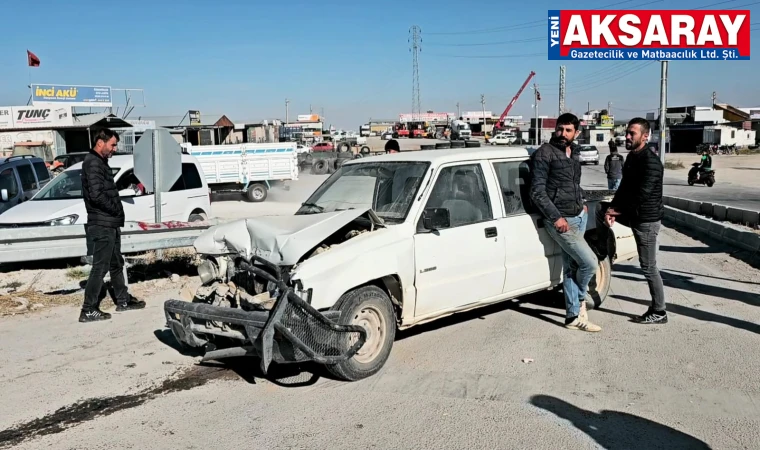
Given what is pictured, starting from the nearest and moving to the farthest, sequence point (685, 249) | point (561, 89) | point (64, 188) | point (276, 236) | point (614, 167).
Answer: point (276, 236), point (64, 188), point (685, 249), point (614, 167), point (561, 89)

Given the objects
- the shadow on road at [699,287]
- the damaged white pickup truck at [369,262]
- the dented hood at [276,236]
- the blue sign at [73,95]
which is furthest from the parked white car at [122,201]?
the blue sign at [73,95]

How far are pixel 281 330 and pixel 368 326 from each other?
2.95 ft

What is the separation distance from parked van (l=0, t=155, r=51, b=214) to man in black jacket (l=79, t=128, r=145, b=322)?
5.41 meters

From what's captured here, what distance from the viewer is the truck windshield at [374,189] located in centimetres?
566

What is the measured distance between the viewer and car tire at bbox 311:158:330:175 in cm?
3831

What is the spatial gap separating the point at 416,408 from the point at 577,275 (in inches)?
101

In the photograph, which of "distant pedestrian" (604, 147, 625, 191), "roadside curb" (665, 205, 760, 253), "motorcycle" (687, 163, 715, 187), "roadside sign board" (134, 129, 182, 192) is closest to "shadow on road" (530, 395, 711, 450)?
"roadside sign board" (134, 129, 182, 192)

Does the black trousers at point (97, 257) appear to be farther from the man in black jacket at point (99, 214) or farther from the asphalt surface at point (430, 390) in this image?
the asphalt surface at point (430, 390)

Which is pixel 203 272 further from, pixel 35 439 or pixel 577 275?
pixel 577 275

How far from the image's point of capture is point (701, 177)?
86.5 ft

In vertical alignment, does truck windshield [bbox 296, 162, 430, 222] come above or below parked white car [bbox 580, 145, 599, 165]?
below

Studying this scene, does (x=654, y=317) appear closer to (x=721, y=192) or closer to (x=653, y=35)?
(x=653, y=35)

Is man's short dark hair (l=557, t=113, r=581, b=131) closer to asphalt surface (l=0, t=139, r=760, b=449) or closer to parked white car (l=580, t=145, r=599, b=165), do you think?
asphalt surface (l=0, t=139, r=760, b=449)

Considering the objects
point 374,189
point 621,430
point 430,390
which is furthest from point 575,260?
point 621,430
